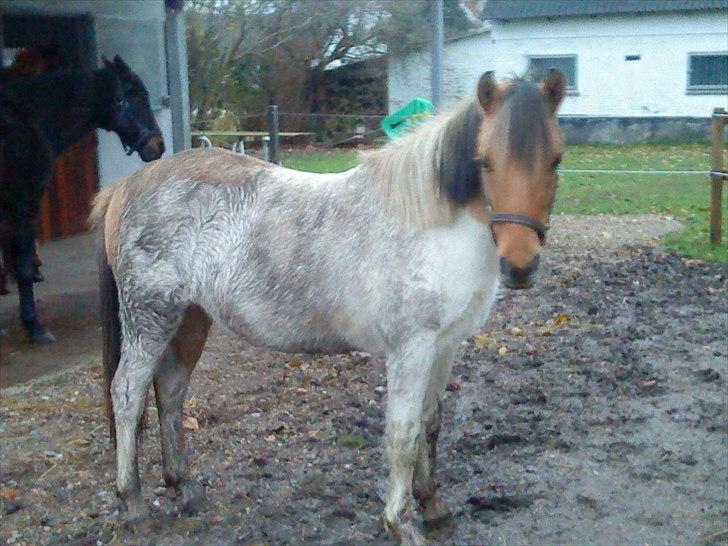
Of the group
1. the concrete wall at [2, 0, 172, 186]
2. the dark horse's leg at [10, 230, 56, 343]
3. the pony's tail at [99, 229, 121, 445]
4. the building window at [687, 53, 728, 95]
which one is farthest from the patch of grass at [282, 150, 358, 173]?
the building window at [687, 53, 728, 95]

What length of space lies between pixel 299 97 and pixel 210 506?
15.1m

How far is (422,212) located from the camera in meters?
2.90

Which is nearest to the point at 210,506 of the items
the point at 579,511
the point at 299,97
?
the point at 579,511

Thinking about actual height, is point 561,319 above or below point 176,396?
below

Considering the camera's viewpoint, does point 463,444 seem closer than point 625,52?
Yes

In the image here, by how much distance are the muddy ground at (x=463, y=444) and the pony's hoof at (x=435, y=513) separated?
0.13 feet

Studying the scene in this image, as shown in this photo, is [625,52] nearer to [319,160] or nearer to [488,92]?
[319,160]

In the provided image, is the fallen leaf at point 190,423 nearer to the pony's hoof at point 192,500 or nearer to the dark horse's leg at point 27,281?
the pony's hoof at point 192,500

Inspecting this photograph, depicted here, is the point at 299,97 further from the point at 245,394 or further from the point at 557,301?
the point at 245,394

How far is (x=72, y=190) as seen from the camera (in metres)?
9.30

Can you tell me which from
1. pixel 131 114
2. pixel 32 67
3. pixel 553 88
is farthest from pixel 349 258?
pixel 32 67

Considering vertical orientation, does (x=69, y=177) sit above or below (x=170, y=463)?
above

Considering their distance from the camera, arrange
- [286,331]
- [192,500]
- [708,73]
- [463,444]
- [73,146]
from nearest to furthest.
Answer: [286,331] < [192,500] < [463,444] < [73,146] < [708,73]

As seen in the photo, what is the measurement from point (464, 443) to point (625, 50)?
65.8 feet
